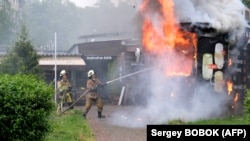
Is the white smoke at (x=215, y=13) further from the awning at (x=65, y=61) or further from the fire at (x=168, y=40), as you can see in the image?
the awning at (x=65, y=61)

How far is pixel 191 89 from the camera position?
14.5 metres

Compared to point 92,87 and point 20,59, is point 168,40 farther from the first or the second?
point 20,59

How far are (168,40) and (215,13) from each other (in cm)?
203

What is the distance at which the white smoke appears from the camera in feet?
49.1

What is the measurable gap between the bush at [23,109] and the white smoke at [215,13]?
7.91 meters

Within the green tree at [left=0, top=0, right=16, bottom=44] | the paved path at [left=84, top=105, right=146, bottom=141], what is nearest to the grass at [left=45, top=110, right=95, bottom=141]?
the paved path at [left=84, top=105, right=146, bottom=141]

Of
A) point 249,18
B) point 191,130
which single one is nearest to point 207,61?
point 249,18

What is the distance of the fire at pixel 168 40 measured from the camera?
14.8 m

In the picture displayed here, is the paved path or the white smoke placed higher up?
the white smoke

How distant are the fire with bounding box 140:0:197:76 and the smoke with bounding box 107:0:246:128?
124mm

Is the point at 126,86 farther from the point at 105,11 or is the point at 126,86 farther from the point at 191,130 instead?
the point at 191,130

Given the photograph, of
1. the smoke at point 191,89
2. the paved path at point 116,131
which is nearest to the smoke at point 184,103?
the smoke at point 191,89

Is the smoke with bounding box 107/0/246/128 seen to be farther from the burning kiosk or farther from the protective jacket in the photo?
the protective jacket

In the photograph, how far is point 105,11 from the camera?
24312 millimetres
